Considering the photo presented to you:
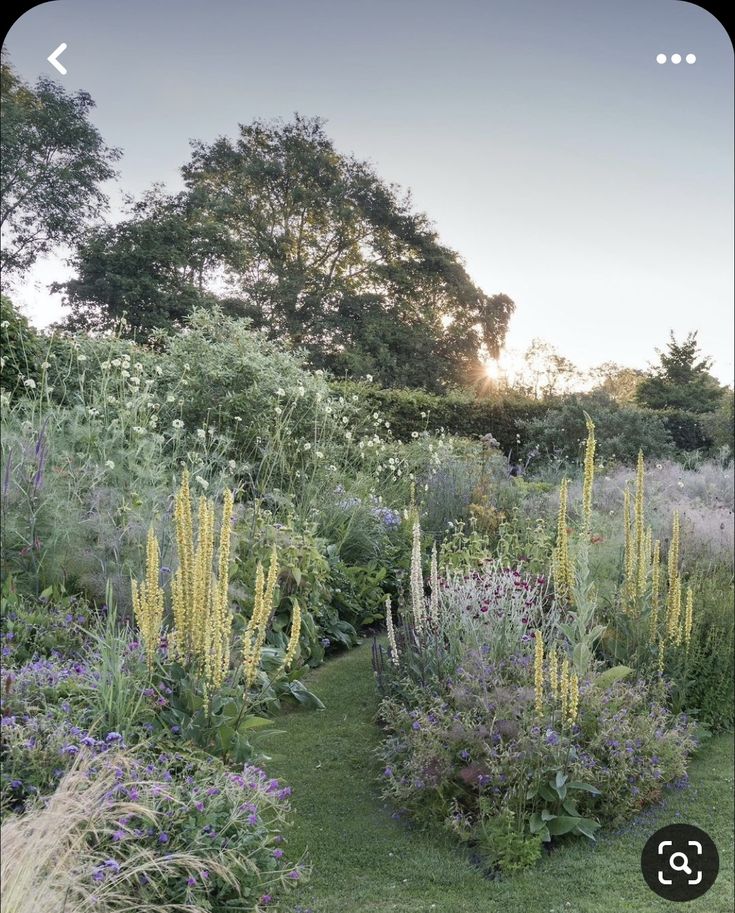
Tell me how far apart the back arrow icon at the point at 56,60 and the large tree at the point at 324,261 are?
1.54 feet

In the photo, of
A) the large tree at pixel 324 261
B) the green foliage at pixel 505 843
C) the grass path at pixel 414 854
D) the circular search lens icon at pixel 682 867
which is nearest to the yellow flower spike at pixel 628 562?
the grass path at pixel 414 854

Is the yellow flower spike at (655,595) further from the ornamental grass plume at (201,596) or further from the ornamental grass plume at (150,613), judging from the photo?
the ornamental grass plume at (150,613)

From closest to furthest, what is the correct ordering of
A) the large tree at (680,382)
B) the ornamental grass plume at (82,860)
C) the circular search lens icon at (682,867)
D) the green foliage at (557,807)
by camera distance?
the ornamental grass plume at (82,860) < the circular search lens icon at (682,867) < the large tree at (680,382) < the green foliage at (557,807)

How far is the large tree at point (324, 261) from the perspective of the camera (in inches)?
105

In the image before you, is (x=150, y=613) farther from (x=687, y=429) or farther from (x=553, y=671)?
(x=687, y=429)

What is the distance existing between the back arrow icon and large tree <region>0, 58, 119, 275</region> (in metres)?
0.10

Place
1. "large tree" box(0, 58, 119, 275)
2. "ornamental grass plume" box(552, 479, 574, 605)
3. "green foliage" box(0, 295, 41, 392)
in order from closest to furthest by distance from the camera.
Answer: "large tree" box(0, 58, 119, 275)
"ornamental grass plume" box(552, 479, 574, 605)
"green foliage" box(0, 295, 41, 392)

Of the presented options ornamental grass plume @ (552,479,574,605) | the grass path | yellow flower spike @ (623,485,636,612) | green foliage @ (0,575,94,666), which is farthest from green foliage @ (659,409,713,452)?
green foliage @ (0,575,94,666)

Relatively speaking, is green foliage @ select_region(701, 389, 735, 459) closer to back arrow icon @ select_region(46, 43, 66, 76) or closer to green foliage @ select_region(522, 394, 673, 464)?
green foliage @ select_region(522, 394, 673, 464)

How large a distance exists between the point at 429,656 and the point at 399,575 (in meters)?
1.93

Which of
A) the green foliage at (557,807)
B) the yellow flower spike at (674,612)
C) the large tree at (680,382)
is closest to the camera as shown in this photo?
the large tree at (680,382)

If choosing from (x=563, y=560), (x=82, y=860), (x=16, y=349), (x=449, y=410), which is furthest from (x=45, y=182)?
(x=563, y=560)

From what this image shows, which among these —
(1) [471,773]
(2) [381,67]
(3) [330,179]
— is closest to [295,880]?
(1) [471,773]

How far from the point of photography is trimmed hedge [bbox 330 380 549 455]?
364cm
